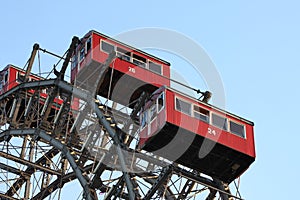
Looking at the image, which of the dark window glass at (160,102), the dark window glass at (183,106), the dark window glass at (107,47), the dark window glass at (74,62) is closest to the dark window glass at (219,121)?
the dark window glass at (183,106)

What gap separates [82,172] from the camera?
38.9 metres

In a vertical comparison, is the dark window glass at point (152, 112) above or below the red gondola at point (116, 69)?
below

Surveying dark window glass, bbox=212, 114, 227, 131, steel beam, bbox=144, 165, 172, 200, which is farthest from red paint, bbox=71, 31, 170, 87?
Result: steel beam, bbox=144, 165, 172, 200

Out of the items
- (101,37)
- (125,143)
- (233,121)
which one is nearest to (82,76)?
(101,37)

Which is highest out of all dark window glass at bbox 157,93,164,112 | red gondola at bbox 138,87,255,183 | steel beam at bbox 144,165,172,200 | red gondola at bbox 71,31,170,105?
red gondola at bbox 71,31,170,105

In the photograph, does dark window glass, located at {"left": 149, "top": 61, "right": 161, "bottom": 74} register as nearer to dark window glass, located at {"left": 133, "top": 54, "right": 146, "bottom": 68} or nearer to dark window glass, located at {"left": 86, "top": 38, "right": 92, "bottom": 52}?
dark window glass, located at {"left": 133, "top": 54, "right": 146, "bottom": 68}

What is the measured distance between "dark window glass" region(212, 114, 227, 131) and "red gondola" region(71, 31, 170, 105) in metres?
3.92

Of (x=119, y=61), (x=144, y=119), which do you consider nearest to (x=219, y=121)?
(x=144, y=119)

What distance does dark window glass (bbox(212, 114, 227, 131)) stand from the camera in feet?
120

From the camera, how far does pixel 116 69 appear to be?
131 ft

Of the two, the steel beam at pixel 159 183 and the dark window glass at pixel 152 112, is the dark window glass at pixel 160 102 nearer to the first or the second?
the dark window glass at pixel 152 112

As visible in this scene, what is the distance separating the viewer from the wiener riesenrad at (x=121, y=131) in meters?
35.6

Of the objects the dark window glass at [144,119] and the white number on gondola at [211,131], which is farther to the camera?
the dark window glass at [144,119]

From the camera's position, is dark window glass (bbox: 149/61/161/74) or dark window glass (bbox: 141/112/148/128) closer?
dark window glass (bbox: 141/112/148/128)
